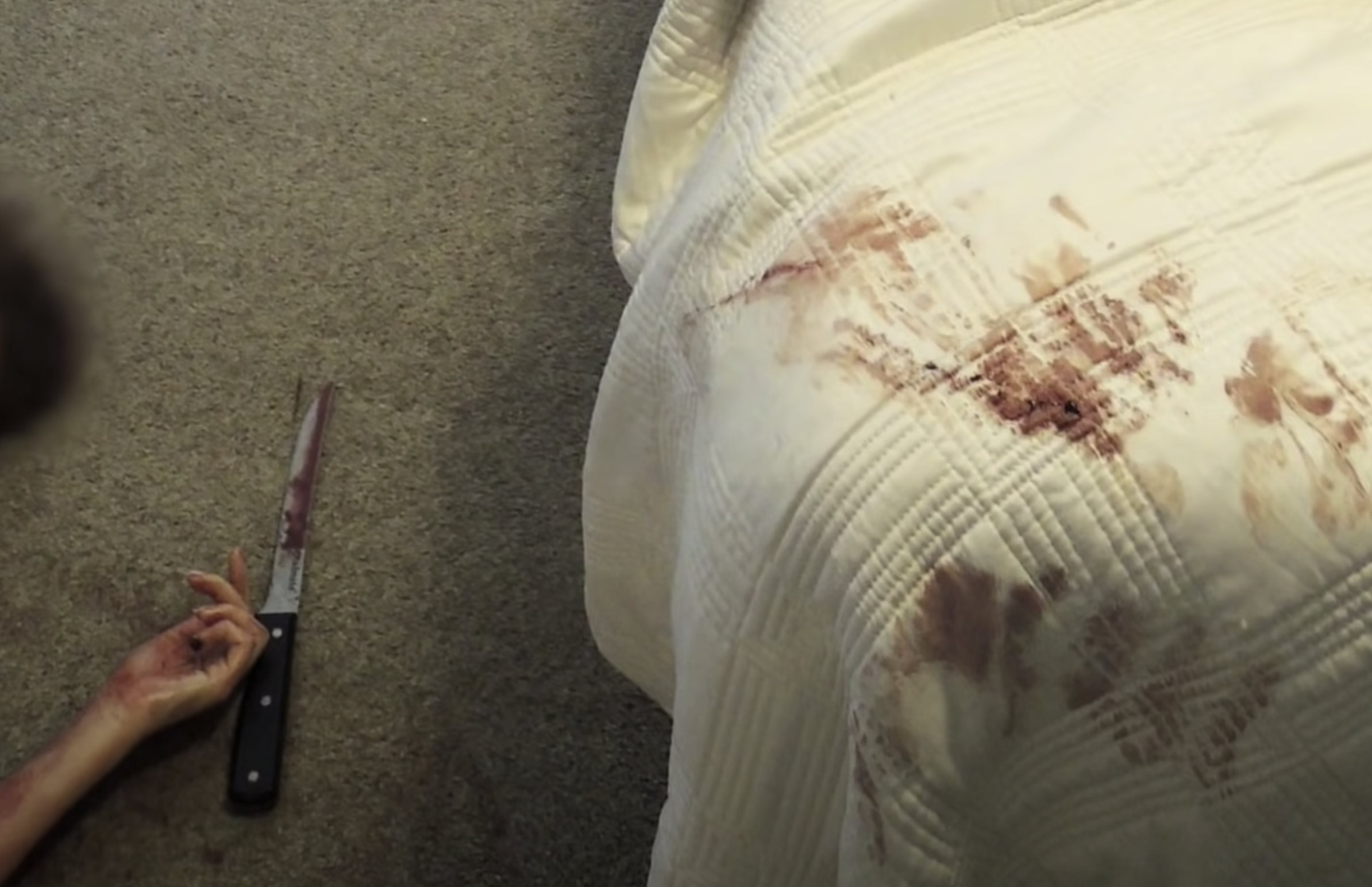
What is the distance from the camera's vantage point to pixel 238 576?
38.4 inches

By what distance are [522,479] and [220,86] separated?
50 centimetres

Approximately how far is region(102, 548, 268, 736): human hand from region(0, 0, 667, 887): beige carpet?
33 mm

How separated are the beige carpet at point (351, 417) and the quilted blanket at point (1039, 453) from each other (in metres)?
0.40

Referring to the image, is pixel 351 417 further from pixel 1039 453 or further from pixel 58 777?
pixel 1039 453

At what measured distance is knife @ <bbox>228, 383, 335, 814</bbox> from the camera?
90 cm

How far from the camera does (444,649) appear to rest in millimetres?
962

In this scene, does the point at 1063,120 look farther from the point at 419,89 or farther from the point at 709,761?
the point at 419,89

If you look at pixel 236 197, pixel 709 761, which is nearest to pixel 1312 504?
pixel 709 761

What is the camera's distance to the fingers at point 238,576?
3.20 feet

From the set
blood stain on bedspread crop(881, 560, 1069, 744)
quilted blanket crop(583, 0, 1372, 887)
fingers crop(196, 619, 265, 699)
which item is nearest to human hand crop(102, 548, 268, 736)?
fingers crop(196, 619, 265, 699)

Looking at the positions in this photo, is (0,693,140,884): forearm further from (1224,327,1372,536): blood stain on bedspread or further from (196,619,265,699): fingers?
(1224,327,1372,536): blood stain on bedspread

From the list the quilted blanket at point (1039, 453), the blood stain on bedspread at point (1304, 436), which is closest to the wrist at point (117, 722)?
the quilted blanket at point (1039, 453)

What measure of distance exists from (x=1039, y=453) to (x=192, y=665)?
668 millimetres

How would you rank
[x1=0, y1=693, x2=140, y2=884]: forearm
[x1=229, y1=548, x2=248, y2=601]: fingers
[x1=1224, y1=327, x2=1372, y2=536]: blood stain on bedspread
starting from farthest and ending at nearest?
[x1=229, y1=548, x2=248, y2=601]: fingers
[x1=0, y1=693, x2=140, y2=884]: forearm
[x1=1224, y1=327, x2=1372, y2=536]: blood stain on bedspread
